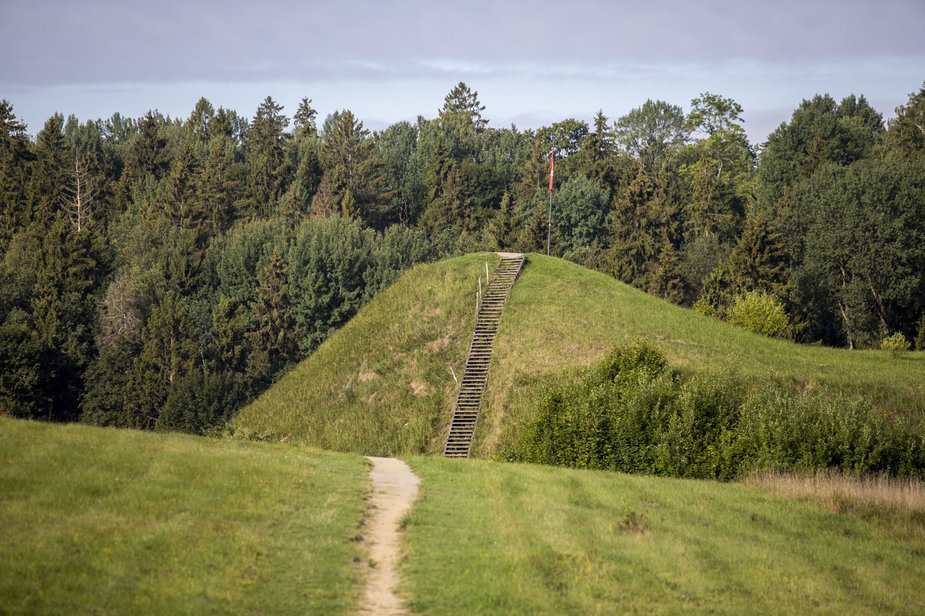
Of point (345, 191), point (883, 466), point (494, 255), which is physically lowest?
point (883, 466)

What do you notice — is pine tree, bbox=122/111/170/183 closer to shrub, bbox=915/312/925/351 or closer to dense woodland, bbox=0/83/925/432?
dense woodland, bbox=0/83/925/432

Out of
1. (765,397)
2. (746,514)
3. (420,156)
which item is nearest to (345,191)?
(420,156)

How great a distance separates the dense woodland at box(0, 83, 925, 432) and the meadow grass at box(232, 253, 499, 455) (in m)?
19.3

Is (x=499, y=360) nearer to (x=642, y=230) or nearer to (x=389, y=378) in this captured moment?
(x=389, y=378)

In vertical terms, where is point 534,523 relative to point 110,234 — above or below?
below

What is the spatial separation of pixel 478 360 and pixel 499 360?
4.57 ft

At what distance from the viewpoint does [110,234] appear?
102812 millimetres

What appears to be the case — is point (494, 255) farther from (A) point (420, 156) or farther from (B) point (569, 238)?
(A) point (420, 156)

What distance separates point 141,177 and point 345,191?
29979 millimetres

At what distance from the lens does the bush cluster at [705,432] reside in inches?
1267

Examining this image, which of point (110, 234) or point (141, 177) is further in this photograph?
point (141, 177)

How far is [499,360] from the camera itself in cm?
5034

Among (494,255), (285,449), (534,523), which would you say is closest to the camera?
(534,523)

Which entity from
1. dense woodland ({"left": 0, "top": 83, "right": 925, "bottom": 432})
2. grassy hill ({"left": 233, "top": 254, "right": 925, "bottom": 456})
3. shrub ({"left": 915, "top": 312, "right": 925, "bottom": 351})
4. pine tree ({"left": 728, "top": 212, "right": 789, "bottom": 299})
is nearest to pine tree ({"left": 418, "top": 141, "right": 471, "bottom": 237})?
dense woodland ({"left": 0, "top": 83, "right": 925, "bottom": 432})
